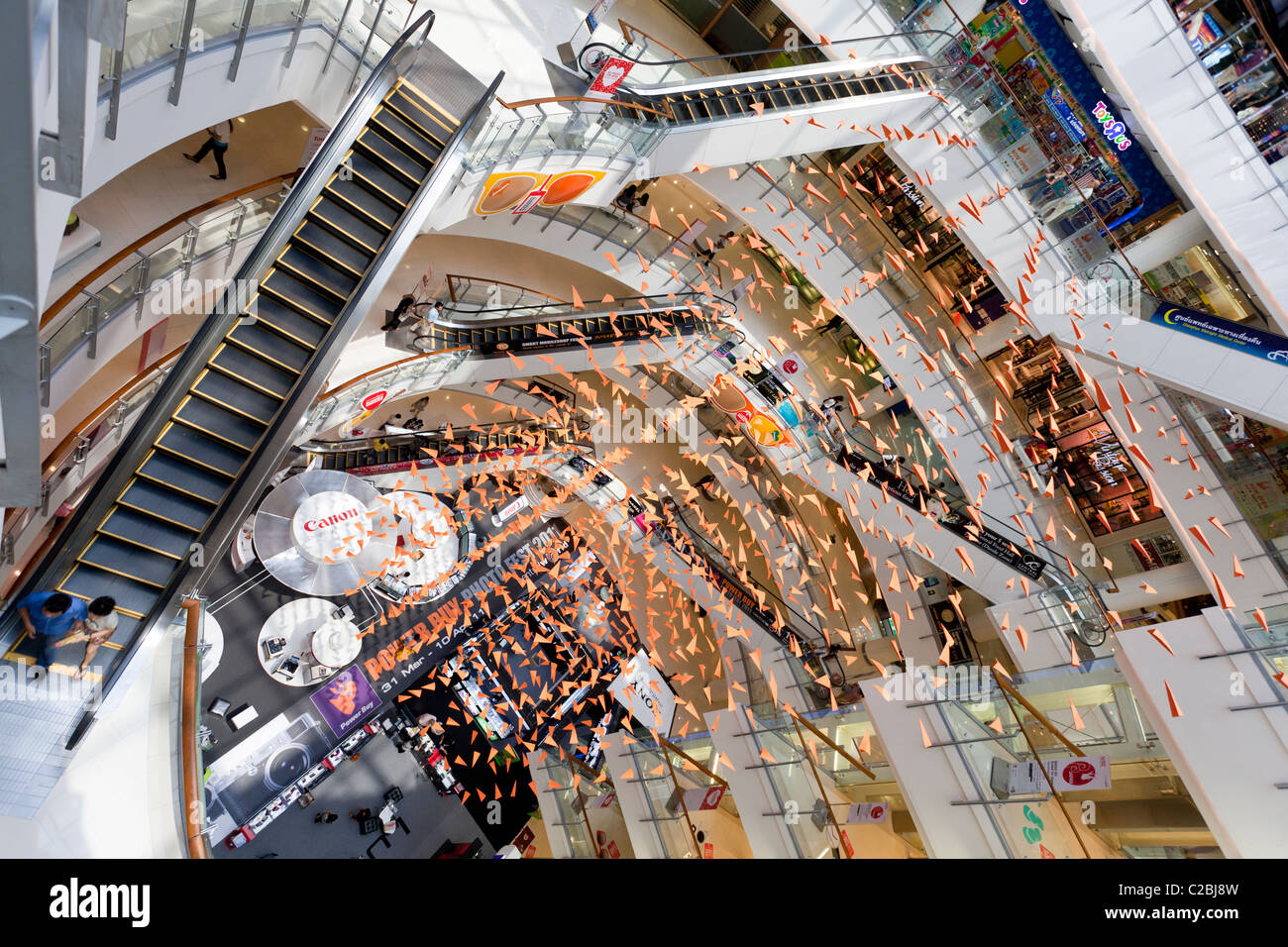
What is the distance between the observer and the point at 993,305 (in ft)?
47.2

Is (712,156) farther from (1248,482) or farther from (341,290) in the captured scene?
(1248,482)

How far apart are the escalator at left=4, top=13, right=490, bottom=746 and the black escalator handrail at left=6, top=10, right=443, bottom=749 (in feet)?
0.03

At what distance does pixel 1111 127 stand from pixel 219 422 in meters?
14.2

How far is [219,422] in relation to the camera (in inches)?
257

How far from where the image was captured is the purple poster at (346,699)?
12547mm

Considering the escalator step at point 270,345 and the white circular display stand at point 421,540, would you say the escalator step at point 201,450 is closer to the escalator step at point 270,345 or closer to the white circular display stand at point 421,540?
the escalator step at point 270,345

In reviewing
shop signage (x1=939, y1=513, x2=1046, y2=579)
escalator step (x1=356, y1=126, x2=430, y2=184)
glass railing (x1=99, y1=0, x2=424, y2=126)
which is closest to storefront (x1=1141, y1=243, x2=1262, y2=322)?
shop signage (x1=939, y1=513, x2=1046, y2=579)

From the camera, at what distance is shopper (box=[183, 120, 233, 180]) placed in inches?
343

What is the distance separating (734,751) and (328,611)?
800cm

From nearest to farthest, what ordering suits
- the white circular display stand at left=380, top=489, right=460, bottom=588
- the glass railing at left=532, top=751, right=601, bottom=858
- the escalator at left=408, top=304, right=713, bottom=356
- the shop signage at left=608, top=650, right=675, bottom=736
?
1. the glass railing at left=532, top=751, right=601, bottom=858
2. the escalator at left=408, top=304, right=713, bottom=356
3. the white circular display stand at left=380, top=489, right=460, bottom=588
4. the shop signage at left=608, top=650, right=675, bottom=736

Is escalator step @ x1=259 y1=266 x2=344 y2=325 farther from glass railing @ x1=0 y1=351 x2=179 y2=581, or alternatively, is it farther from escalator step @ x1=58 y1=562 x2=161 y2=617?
escalator step @ x1=58 y1=562 x2=161 y2=617

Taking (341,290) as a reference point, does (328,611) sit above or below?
below

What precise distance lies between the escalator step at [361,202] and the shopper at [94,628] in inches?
166
